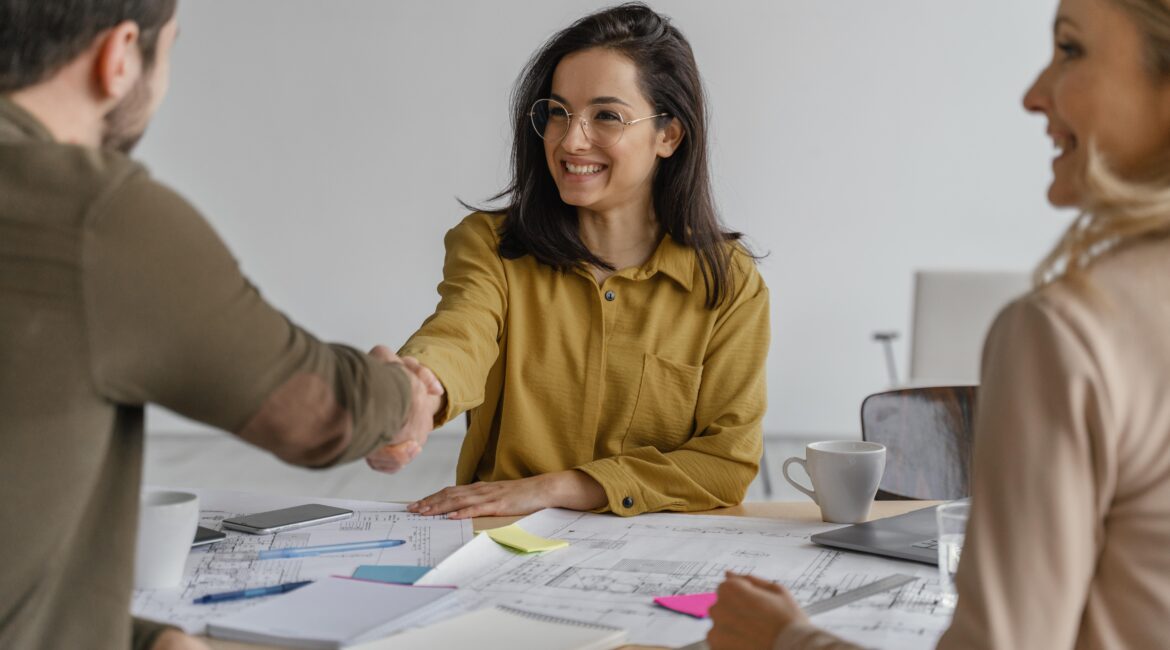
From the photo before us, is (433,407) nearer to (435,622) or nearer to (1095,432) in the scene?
(435,622)

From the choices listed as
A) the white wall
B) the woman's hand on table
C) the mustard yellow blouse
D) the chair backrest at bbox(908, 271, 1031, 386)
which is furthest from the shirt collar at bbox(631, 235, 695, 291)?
the white wall

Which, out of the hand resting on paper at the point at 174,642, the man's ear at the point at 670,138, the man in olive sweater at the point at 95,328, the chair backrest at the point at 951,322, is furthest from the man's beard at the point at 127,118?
the chair backrest at the point at 951,322

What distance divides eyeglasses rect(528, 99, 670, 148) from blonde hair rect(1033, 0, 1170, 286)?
132 centimetres

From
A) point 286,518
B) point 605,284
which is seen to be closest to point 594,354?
point 605,284

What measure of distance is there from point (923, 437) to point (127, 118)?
1484mm

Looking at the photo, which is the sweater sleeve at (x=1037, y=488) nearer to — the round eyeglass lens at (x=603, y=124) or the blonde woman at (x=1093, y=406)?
the blonde woman at (x=1093, y=406)

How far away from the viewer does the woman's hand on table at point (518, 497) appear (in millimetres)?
1719

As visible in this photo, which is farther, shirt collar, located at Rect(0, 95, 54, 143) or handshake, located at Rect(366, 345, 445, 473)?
handshake, located at Rect(366, 345, 445, 473)

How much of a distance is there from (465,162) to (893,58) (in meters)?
2.07

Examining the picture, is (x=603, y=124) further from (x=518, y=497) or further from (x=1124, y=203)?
(x=1124, y=203)

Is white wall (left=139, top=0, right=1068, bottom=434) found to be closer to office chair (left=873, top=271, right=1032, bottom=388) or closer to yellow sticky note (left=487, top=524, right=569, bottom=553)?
office chair (left=873, top=271, right=1032, bottom=388)

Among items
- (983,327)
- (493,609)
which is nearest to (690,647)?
(493,609)

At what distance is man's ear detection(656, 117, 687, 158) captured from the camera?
7.45 feet

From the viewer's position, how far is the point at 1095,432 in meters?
0.83
